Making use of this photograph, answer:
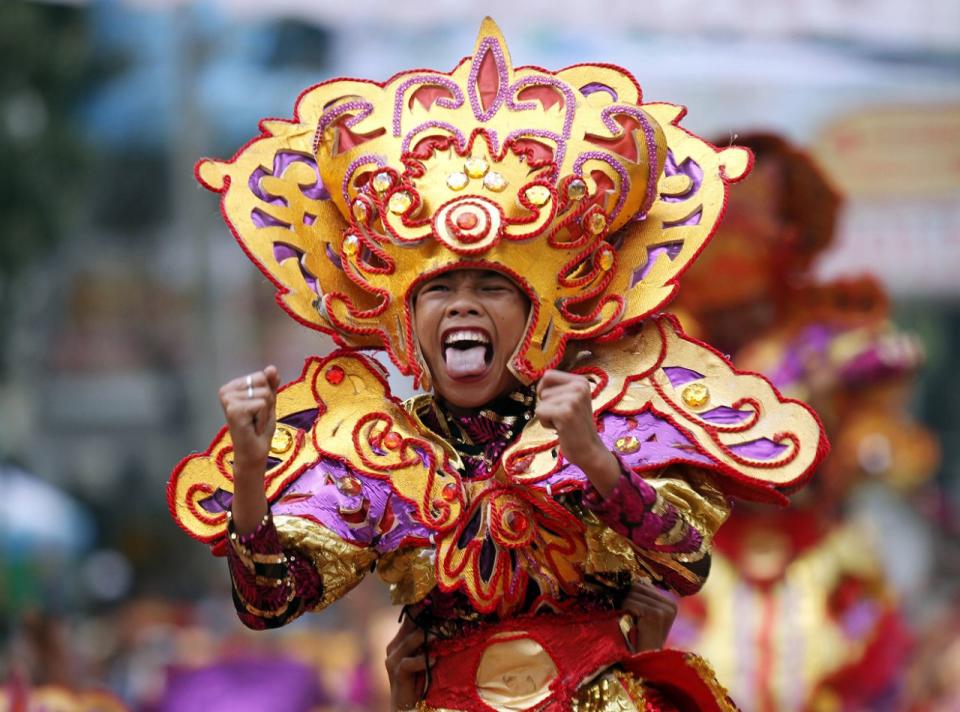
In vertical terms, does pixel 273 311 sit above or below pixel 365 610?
below

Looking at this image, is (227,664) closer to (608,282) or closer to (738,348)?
(738,348)

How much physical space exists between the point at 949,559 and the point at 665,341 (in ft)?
32.5

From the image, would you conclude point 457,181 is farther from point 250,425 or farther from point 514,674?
point 514,674

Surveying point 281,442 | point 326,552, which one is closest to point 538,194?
point 281,442

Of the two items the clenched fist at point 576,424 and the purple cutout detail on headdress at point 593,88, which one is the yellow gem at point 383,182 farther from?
the clenched fist at point 576,424

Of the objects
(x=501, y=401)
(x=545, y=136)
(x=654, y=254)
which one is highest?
(x=545, y=136)

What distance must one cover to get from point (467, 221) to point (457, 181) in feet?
0.38

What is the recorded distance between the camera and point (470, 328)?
4.21 metres

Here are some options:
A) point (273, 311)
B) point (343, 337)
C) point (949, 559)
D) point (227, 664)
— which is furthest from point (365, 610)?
point (273, 311)

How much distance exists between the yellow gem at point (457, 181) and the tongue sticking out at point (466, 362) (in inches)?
13.3

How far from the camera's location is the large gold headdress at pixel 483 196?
427 cm

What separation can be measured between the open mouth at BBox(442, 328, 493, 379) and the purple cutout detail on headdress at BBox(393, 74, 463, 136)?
50 cm

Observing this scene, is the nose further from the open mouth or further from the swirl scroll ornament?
the swirl scroll ornament

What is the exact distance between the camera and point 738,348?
852cm
